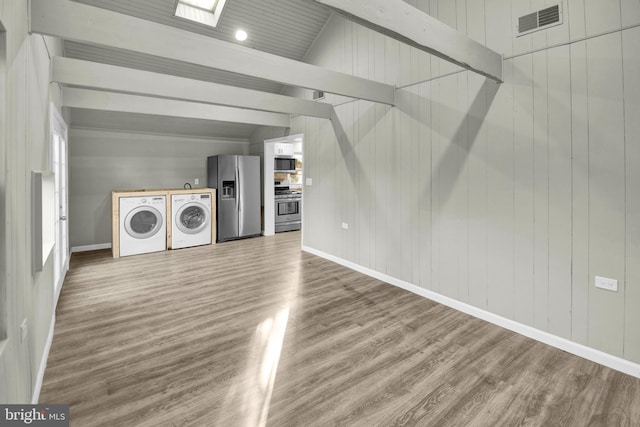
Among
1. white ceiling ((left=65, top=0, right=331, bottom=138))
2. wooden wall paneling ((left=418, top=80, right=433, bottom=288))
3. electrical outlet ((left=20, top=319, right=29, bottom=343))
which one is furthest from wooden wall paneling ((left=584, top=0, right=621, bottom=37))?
electrical outlet ((left=20, top=319, right=29, bottom=343))

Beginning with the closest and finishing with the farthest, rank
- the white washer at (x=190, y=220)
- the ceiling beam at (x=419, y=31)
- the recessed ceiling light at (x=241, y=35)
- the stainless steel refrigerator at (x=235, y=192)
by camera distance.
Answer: the ceiling beam at (x=419, y=31) → the recessed ceiling light at (x=241, y=35) → the white washer at (x=190, y=220) → the stainless steel refrigerator at (x=235, y=192)

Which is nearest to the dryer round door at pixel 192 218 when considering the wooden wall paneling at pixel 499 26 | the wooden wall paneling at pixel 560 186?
the wooden wall paneling at pixel 499 26

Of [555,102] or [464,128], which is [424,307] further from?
[555,102]

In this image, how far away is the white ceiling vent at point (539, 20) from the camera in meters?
2.62

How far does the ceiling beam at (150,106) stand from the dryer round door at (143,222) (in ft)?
5.89

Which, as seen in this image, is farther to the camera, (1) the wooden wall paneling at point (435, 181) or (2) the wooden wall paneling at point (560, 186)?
(1) the wooden wall paneling at point (435, 181)

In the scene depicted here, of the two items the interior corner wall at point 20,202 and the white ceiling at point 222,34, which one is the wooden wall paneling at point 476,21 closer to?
the white ceiling at point 222,34

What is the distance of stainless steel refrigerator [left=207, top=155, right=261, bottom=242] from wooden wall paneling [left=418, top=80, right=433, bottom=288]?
13.6 feet

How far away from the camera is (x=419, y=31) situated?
2.21 m

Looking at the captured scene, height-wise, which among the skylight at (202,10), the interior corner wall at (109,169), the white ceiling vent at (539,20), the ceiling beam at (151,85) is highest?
the skylight at (202,10)

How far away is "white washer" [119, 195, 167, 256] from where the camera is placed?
5.45 m

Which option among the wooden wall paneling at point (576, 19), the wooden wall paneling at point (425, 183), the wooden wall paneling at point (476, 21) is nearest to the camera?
the wooden wall paneling at point (576, 19)

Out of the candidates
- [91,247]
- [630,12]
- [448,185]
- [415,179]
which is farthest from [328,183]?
[91,247]

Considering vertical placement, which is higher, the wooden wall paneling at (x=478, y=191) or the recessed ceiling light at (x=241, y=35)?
the recessed ceiling light at (x=241, y=35)
